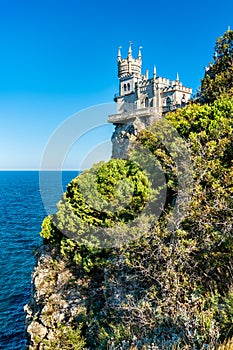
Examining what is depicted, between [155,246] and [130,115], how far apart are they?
1144 inches

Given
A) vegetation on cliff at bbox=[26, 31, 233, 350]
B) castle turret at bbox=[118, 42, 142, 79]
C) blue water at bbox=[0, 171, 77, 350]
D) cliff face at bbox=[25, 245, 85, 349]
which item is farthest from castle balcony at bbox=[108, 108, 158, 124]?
cliff face at bbox=[25, 245, 85, 349]

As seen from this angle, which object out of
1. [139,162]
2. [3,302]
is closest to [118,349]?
[139,162]

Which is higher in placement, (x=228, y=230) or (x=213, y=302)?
(x=228, y=230)

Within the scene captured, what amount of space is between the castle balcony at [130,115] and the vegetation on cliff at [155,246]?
17.7 m

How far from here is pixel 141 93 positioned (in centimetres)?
4597

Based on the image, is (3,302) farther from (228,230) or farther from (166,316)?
(228,230)

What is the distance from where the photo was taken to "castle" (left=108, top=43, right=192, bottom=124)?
4109 cm

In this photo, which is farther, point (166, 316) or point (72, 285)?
point (72, 285)

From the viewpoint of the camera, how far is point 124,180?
64.8 ft

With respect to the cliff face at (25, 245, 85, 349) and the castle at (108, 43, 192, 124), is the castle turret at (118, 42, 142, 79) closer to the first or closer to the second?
the castle at (108, 43, 192, 124)

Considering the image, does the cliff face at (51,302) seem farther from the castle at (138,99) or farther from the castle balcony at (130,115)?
the castle balcony at (130,115)

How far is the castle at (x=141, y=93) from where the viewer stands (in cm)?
4109

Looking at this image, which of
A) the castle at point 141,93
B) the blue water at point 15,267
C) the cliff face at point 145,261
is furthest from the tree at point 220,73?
the blue water at point 15,267

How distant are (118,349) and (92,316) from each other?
5.44 m
